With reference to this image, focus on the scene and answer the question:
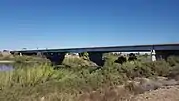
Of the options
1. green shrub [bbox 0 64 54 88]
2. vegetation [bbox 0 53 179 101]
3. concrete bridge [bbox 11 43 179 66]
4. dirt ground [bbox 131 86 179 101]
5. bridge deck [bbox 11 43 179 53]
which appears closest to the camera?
vegetation [bbox 0 53 179 101]

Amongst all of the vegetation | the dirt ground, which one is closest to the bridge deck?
the vegetation

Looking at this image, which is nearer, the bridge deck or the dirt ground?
the dirt ground

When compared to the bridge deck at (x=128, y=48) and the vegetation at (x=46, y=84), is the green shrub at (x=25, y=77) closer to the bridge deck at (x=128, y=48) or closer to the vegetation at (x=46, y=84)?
the vegetation at (x=46, y=84)

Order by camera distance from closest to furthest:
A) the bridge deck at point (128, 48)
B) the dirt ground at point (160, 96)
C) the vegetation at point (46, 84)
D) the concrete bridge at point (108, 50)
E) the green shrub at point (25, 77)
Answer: the vegetation at point (46, 84) < the green shrub at point (25, 77) < the dirt ground at point (160, 96) < the concrete bridge at point (108, 50) < the bridge deck at point (128, 48)

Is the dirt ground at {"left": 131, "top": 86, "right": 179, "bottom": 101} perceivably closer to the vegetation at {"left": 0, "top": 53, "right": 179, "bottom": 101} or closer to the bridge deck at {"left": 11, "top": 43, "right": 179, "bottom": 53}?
the vegetation at {"left": 0, "top": 53, "right": 179, "bottom": 101}

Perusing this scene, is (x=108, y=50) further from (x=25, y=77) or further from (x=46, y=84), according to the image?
(x=46, y=84)

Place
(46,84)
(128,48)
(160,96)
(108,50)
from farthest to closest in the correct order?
(108,50), (128,48), (160,96), (46,84)

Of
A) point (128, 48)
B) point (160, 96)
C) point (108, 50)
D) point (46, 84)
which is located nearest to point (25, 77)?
point (46, 84)

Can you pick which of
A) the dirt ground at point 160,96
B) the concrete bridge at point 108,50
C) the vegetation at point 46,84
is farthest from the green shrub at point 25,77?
the concrete bridge at point 108,50

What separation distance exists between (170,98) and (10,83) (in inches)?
290

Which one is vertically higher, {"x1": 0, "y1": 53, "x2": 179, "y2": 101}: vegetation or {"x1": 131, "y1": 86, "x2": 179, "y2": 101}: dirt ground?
{"x1": 0, "y1": 53, "x2": 179, "y2": 101}: vegetation

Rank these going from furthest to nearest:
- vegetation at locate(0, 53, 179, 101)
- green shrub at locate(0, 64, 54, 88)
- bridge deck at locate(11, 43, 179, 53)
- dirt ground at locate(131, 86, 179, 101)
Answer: bridge deck at locate(11, 43, 179, 53) < dirt ground at locate(131, 86, 179, 101) < green shrub at locate(0, 64, 54, 88) < vegetation at locate(0, 53, 179, 101)

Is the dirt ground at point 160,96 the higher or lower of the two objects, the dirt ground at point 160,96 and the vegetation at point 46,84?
the lower

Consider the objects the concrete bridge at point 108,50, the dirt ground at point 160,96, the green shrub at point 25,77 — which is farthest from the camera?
the concrete bridge at point 108,50
